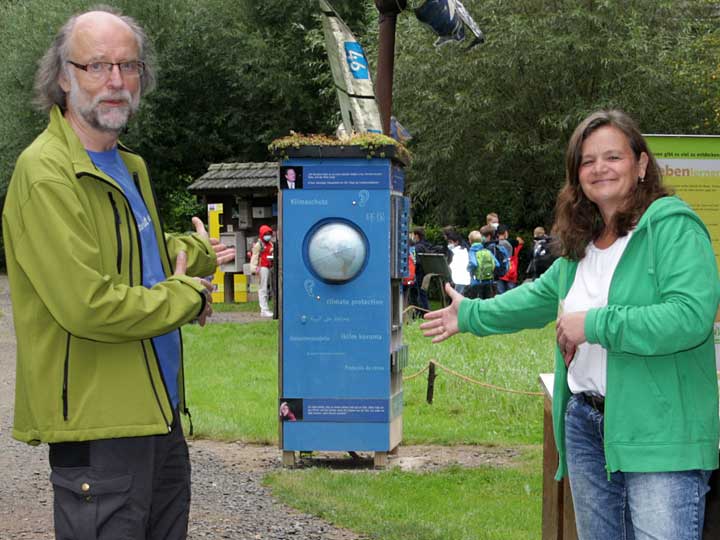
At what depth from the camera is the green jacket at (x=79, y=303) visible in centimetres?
296

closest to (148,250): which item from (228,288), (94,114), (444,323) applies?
(94,114)

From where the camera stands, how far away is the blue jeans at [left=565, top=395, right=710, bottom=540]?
3080 mm

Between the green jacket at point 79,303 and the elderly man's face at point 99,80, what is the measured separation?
10 centimetres

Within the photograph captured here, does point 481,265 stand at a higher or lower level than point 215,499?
higher

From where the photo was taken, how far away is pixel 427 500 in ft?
22.5

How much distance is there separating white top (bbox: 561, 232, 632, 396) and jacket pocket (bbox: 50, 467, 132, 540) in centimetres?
141

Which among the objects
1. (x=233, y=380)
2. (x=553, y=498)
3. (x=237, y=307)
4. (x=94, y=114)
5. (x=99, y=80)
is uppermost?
(x=99, y=80)

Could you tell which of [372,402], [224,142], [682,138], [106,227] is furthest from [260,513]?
[224,142]

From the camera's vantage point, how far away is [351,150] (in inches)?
301

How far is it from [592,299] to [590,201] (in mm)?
345

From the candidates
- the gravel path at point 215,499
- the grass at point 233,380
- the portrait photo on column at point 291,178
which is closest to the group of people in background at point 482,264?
the grass at point 233,380

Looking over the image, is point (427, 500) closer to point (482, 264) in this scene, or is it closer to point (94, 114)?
point (94, 114)

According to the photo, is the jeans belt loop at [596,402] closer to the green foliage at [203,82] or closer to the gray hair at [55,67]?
the gray hair at [55,67]

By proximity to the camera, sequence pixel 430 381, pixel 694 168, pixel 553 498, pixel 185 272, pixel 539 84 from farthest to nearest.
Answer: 1. pixel 539 84
2. pixel 430 381
3. pixel 694 168
4. pixel 553 498
5. pixel 185 272
